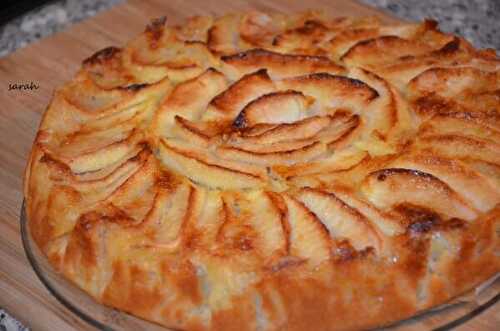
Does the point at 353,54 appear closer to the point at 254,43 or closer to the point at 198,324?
the point at 254,43

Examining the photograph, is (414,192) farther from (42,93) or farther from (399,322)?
(42,93)

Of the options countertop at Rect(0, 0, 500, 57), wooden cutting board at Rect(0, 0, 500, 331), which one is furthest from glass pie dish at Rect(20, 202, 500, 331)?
countertop at Rect(0, 0, 500, 57)

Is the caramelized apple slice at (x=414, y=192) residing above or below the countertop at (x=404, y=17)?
above

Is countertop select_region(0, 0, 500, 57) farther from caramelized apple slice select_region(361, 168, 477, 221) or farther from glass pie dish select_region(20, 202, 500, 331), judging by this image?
glass pie dish select_region(20, 202, 500, 331)

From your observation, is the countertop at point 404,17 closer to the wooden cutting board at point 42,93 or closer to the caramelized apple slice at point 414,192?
the wooden cutting board at point 42,93

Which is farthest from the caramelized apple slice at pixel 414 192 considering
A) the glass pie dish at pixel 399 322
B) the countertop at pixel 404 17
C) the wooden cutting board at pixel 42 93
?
the countertop at pixel 404 17

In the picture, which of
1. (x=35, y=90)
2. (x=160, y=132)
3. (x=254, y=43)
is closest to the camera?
(x=160, y=132)

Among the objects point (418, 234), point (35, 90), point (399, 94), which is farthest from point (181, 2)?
point (418, 234)
